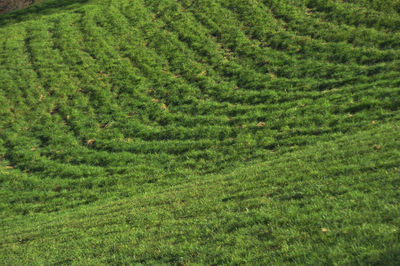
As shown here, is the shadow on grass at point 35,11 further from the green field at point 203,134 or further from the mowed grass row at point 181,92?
the mowed grass row at point 181,92

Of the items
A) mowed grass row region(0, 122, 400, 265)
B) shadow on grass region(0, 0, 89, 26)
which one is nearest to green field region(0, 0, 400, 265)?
mowed grass row region(0, 122, 400, 265)

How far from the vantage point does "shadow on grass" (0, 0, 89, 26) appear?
1492 inches

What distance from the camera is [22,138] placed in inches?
831

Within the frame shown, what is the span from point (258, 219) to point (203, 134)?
380 inches

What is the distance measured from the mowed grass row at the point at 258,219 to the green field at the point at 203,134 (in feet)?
0.17

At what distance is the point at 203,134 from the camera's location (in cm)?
1767

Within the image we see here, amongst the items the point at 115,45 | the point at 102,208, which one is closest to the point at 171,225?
the point at 102,208

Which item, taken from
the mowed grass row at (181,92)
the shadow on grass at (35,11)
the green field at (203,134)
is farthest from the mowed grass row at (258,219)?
the shadow on grass at (35,11)

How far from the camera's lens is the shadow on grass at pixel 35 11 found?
37.9 metres

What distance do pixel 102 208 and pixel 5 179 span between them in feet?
26.7

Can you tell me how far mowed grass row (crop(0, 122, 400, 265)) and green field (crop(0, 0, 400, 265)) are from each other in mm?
52

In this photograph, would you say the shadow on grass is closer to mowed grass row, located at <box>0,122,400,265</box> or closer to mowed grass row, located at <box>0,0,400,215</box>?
mowed grass row, located at <box>0,0,400,215</box>

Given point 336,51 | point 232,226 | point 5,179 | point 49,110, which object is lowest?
point 5,179

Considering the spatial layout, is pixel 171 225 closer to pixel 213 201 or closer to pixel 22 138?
pixel 213 201
